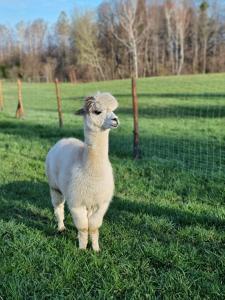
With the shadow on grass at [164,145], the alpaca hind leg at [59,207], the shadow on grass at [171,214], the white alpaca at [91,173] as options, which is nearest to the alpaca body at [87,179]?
the white alpaca at [91,173]

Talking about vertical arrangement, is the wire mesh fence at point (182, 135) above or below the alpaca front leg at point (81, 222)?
below

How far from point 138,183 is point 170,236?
8.59 feet

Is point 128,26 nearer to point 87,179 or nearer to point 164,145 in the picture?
point 164,145

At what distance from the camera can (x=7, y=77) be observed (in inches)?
3164

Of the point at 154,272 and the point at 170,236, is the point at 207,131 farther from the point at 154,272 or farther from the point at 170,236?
the point at 154,272

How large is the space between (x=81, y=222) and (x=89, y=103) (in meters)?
1.23

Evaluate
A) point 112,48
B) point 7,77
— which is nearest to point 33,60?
point 7,77

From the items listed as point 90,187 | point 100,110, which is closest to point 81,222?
point 90,187

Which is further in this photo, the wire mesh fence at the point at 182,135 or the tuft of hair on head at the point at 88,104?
the wire mesh fence at the point at 182,135

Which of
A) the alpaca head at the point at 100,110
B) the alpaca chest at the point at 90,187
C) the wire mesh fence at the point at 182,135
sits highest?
the alpaca head at the point at 100,110

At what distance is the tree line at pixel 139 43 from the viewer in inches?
2736

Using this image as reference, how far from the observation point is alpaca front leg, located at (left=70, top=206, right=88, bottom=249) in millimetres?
4777

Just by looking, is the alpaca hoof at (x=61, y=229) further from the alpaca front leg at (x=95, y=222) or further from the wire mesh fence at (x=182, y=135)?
the wire mesh fence at (x=182, y=135)

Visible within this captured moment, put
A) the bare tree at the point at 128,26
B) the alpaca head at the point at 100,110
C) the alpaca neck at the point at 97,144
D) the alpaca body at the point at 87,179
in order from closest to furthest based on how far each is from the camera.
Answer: the alpaca head at the point at 100,110 < the alpaca neck at the point at 97,144 < the alpaca body at the point at 87,179 < the bare tree at the point at 128,26
